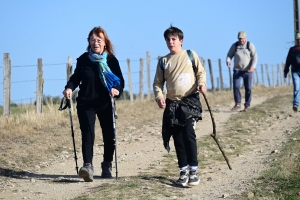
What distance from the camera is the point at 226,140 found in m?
12.1

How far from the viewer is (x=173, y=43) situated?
783 centimetres

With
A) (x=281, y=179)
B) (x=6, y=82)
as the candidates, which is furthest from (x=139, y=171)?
(x=6, y=82)

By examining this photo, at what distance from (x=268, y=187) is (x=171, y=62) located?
1828 millimetres

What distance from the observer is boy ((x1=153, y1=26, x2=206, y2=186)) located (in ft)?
25.5

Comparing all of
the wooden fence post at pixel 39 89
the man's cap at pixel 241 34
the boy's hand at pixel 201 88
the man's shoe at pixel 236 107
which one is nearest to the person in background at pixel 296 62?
the man's cap at pixel 241 34

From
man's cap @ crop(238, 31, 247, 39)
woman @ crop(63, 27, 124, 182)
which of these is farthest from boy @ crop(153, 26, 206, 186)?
man's cap @ crop(238, 31, 247, 39)

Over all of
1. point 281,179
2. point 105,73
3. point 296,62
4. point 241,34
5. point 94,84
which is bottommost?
point 281,179

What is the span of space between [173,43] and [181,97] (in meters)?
0.64

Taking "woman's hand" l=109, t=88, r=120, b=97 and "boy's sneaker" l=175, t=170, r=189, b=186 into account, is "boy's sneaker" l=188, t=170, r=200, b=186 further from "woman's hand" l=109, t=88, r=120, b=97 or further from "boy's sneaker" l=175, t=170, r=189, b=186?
"woman's hand" l=109, t=88, r=120, b=97

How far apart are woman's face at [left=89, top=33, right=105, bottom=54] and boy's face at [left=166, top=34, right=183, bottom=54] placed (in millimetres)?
931

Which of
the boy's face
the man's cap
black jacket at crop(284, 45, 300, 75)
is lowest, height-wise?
the boy's face

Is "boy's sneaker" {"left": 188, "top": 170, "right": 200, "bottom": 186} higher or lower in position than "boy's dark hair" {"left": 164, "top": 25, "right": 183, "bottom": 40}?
lower

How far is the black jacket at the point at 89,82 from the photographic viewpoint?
8.34m

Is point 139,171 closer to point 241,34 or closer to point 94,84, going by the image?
A: point 94,84
